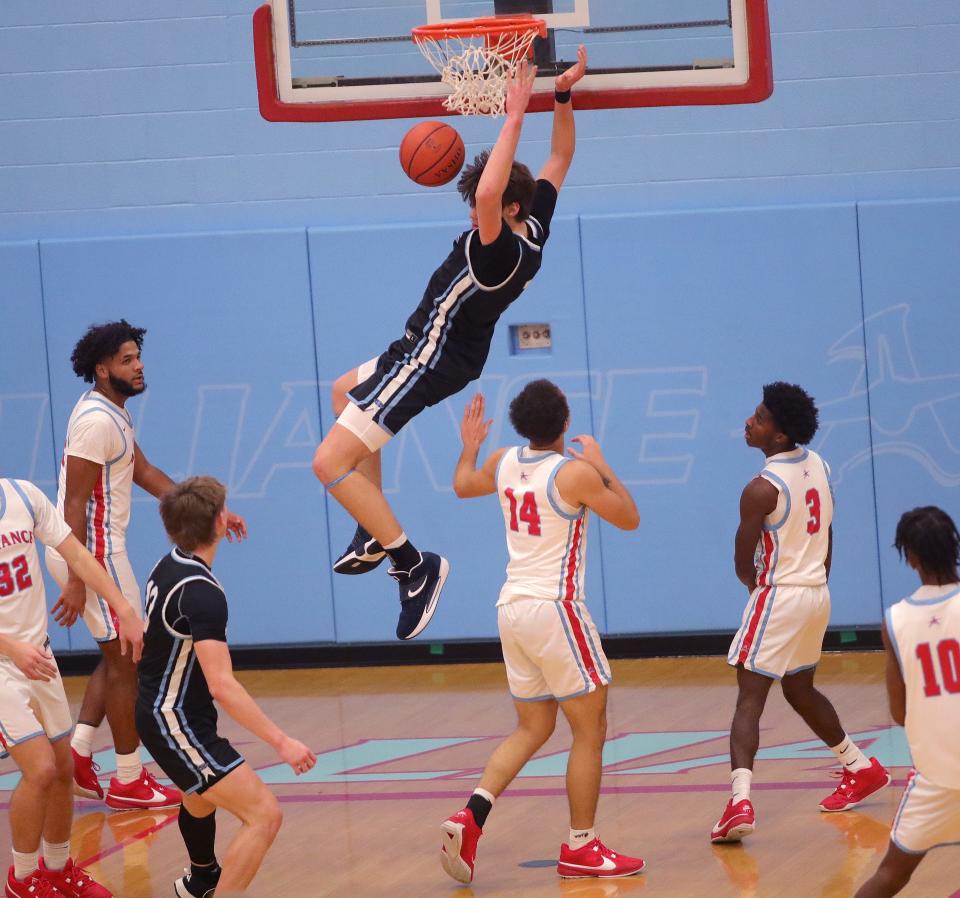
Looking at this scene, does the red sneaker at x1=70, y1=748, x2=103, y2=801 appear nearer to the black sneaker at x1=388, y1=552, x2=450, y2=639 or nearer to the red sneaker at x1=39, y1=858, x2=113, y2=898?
the red sneaker at x1=39, y1=858, x2=113, y2=898

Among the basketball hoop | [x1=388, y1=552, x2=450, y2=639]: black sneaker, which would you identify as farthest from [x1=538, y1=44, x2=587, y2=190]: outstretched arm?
[x1=388, y1=552, x2=450, y2=639]: black sneaker

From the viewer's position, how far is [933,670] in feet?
13.9

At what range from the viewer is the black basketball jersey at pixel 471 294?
198 inches

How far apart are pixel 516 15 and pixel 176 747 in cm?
288

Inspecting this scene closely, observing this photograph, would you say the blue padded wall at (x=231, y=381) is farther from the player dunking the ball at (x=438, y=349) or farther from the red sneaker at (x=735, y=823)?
the red sneaker at (x=735, y=823)

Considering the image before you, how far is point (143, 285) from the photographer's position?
30.8 ft

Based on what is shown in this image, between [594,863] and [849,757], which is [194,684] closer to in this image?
[594,863]

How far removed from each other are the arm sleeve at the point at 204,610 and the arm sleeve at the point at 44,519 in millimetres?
867

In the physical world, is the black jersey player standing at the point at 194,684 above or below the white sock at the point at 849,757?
above

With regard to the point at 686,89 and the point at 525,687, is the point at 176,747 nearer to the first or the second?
the point at 525,687

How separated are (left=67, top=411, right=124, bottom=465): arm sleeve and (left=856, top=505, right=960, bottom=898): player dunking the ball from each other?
380 cm

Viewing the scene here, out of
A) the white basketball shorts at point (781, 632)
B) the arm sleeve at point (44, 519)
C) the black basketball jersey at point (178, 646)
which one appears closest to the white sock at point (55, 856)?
the black basketball jersey at point (178, 646)

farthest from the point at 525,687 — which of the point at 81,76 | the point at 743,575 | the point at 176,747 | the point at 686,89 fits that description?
the point at 81,76

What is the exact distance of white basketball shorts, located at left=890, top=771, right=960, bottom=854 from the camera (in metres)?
4.24
